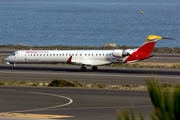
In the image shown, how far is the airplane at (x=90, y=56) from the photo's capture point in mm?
43844

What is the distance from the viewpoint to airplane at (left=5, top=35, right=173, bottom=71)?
43.8 meters

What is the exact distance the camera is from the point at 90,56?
152 ft

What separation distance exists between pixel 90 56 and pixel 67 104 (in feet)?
87.3

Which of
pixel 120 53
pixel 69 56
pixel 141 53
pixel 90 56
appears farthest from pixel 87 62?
pixel 141 53

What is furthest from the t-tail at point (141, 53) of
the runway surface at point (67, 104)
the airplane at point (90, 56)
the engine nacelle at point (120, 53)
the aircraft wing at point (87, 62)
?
the runway surface at point (67, 104)

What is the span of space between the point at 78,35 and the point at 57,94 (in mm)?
147289

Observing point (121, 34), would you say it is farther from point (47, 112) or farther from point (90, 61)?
point (47, 112)

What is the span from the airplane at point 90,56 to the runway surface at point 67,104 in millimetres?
19262

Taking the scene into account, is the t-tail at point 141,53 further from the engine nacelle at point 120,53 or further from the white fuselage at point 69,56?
the white fuselage at point 69,56

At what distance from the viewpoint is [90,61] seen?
152ft

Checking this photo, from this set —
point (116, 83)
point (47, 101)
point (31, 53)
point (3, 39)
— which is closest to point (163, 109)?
point (47, 101)

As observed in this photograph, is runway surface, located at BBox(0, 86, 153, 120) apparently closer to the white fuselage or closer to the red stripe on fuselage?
the red stripe on fuselage

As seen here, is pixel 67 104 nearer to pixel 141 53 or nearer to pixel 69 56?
pixel 141 53

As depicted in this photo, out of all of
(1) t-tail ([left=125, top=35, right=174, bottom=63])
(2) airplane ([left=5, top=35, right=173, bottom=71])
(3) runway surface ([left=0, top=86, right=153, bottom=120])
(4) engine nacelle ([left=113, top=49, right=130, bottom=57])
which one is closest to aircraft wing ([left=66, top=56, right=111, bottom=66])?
(2) airplane ([left=5, top=35, right=173, bottom=71])
